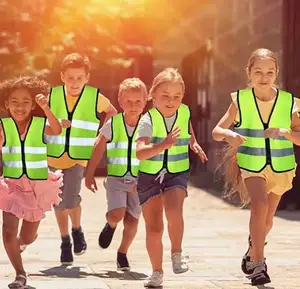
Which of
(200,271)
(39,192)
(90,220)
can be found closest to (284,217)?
(90,220)

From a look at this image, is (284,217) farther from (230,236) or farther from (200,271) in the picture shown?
(200,271)

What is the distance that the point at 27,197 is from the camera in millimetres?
6980

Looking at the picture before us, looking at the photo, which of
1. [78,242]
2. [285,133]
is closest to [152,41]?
[78,242]

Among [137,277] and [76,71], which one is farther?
[76,71]

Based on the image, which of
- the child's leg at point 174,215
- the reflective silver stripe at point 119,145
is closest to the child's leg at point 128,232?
the reflective silver stripe at point 119,145

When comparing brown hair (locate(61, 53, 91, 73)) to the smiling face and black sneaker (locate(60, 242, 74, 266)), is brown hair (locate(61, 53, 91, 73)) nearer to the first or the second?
the smiling face

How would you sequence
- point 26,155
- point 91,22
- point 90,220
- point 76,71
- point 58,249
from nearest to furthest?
point 26,155, point 76,71, point 58,249, point 90,220, point 91,22

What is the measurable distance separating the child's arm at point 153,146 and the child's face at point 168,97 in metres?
0.24

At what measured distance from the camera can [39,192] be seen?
7051 mm

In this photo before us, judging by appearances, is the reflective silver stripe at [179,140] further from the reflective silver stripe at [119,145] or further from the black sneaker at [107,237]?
the black sneaker at [107,237]

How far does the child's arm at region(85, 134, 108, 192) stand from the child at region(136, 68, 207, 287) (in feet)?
2.76

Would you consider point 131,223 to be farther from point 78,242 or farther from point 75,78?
point 75,78

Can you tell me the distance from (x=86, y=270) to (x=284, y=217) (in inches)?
218

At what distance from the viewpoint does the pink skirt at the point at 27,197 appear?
689 cm
